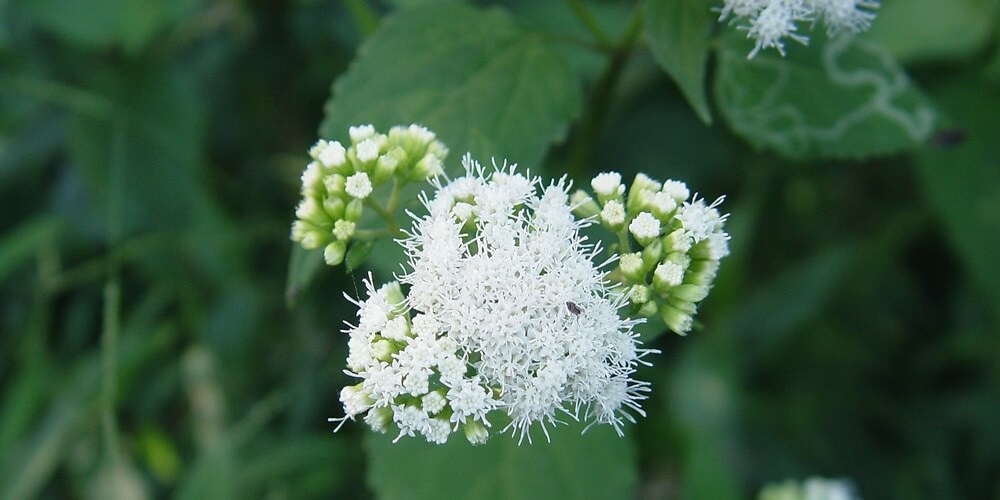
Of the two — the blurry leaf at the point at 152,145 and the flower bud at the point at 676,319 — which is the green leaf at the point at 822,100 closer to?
the flower bud at the point at 676,319

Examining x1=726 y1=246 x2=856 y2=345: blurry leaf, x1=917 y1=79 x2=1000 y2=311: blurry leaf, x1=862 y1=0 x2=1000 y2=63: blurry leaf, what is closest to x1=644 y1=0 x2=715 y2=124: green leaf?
x1=862 y1=0 x2=1000 y2=63: blurry leaf

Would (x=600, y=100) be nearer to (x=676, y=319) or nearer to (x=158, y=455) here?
(x=676, y=319)

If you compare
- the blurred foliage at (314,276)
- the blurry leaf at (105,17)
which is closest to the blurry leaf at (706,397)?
the blurred foliage at (314,276)

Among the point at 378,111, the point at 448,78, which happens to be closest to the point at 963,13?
the point at 448,78

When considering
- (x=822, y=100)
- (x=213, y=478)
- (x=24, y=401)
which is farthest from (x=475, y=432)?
(x=24, y=401)

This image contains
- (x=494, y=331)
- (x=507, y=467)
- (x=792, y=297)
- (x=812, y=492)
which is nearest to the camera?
(x=494, y=331)

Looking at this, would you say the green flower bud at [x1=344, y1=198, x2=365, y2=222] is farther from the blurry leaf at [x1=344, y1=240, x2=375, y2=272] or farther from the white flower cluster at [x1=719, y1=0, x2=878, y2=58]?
the white flower cluster at [x1=719, y1=0, x2=878, y2=58]
